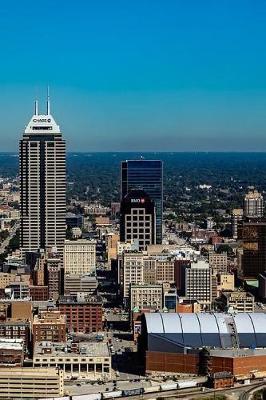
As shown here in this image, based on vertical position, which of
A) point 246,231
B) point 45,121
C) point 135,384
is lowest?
point 135,384

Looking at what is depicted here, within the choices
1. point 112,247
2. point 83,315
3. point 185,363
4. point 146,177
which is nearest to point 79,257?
point 112,247

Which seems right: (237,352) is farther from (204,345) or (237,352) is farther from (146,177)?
(146,177)

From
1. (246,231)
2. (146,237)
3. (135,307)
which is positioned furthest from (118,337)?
(146,237)

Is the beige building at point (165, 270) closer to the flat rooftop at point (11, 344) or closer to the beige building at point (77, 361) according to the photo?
the flat rooftop at point (11, 344)

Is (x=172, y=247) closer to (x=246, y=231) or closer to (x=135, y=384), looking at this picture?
(x=246, y=231)

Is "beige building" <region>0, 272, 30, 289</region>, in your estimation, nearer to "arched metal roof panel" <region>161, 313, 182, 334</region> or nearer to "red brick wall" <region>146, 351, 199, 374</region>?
"arched metal roof panel" <region>161, 313, 182, 334</region>

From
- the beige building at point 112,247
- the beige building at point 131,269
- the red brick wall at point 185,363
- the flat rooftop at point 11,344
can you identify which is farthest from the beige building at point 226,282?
the flat rooftop at point 11,344
